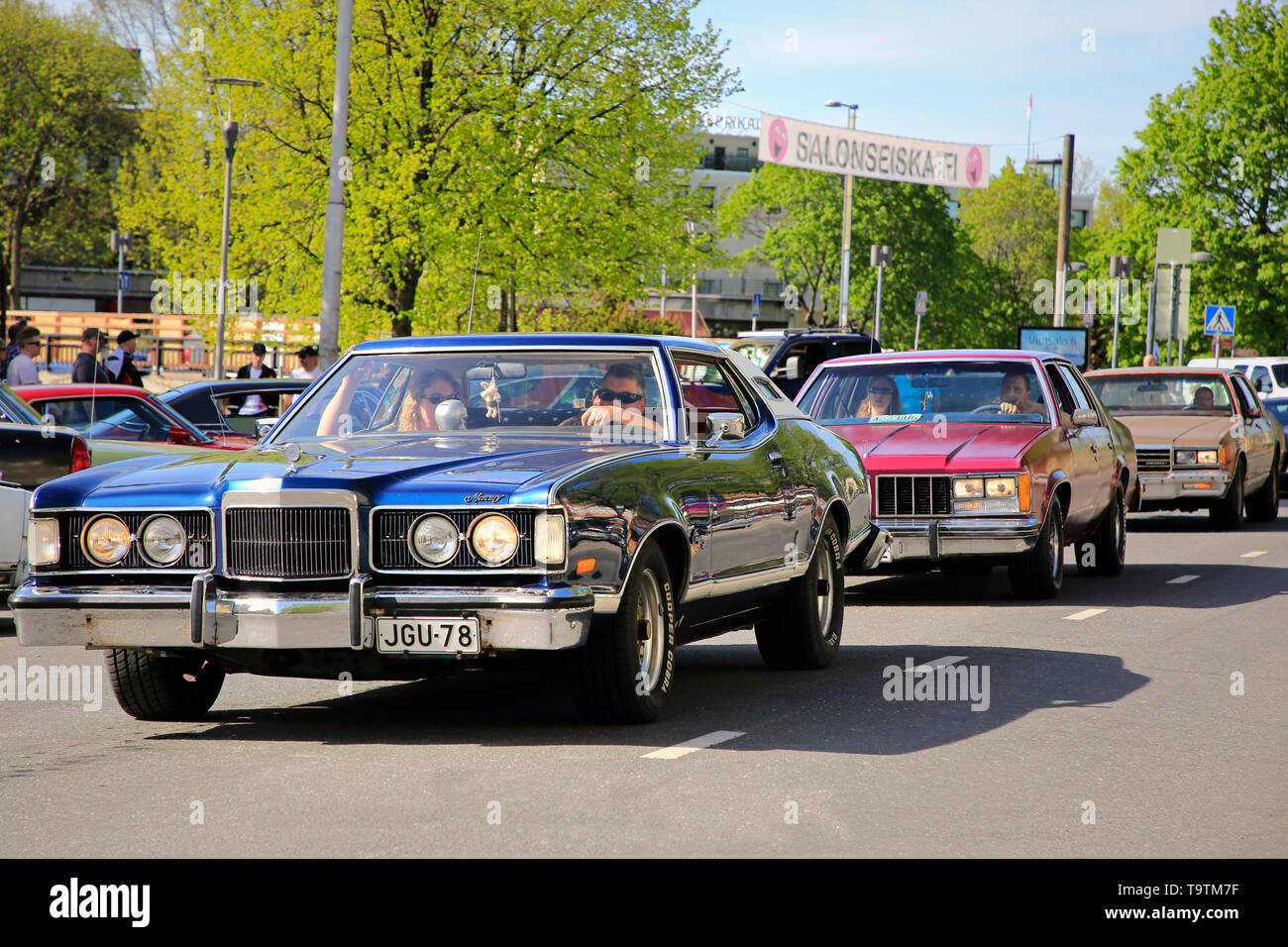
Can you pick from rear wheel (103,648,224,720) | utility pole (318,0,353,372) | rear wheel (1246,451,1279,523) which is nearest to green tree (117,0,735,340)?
utility pole (318,0,353,372)

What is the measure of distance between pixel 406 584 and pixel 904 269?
7754 centimetres

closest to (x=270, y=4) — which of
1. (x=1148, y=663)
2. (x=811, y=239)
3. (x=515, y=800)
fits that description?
(x=1148, y=663)

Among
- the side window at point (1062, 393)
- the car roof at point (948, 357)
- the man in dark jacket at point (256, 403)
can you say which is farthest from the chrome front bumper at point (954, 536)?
the man in dark jacket at point (256, 403)

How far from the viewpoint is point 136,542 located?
22.3 ft

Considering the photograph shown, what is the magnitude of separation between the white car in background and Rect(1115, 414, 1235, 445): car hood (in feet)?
38.8

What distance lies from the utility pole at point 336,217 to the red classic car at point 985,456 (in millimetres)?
9444

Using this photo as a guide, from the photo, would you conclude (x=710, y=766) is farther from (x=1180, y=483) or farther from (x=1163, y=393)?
(x=1163, y=393)

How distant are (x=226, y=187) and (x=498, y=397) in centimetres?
2228

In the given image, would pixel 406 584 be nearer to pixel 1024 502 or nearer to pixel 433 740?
pixel 433 740

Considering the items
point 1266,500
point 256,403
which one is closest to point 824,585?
point 256,403

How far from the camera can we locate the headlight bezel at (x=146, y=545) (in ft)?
22.0

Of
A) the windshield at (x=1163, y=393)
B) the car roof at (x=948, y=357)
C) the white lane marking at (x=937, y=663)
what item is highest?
the car roof at (x=948, y=357)

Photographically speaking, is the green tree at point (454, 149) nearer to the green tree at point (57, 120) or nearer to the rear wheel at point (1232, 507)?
the rear wheel at point (1232, 507)

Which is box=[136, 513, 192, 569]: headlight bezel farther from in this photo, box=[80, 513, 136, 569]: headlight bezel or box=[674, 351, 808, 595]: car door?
box=[674, 351, 808, 595]: car door
